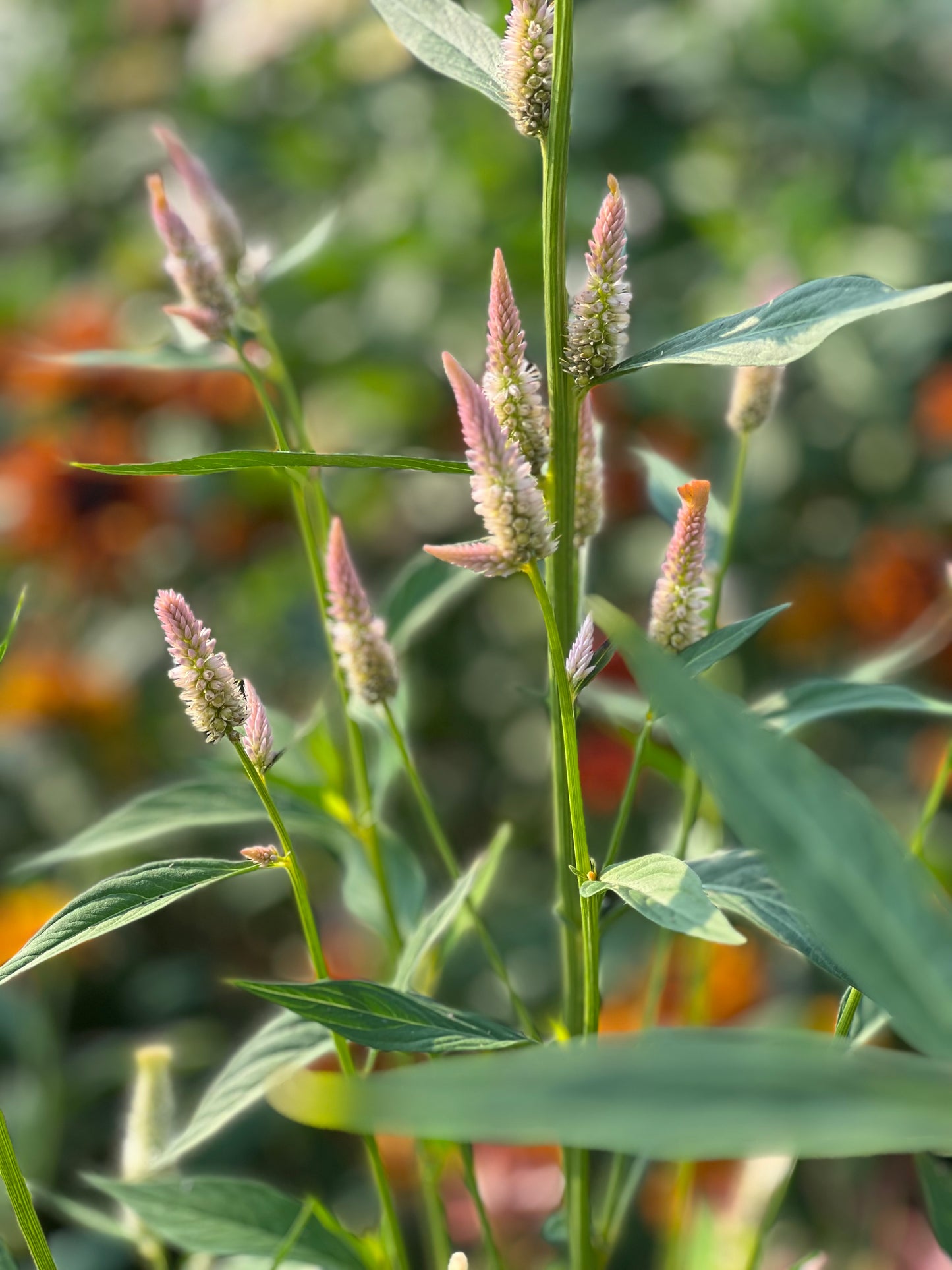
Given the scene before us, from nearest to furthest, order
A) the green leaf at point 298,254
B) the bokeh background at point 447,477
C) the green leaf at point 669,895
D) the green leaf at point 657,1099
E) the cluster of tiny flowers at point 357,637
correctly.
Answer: the green leaf at point 657,1099 → the green leaf at point 669,895 → the cluster of tiny flowers at point 357,637 → the green leaf at point 298,254 → the bokeh background at point 447,477

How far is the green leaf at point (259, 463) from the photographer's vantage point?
0.27m

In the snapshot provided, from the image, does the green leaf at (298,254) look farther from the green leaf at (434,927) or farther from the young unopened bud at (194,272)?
the green leaf at (434,927)

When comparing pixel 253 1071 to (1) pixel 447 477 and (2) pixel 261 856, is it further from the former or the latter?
(1) pixel 447 477

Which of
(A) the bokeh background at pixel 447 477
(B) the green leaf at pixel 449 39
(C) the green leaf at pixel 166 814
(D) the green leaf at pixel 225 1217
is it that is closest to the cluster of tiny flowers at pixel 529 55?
(B) the green leaf at pixel 449 39

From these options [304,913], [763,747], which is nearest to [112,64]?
[304,913]

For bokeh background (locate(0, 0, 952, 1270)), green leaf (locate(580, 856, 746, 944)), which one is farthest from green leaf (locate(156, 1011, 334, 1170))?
bokeh background (locate(0, 0, 952, 1270))

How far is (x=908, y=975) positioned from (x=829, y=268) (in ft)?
3.67

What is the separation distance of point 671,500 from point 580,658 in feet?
0.55

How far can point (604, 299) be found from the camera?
302 mm

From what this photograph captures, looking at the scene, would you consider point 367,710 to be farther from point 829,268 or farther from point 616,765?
point 829,268

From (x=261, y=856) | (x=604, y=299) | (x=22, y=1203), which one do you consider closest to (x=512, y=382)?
(x=604, y=299)

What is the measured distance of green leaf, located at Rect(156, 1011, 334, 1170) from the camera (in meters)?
0.35

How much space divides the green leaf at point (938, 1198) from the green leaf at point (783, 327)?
232 mm

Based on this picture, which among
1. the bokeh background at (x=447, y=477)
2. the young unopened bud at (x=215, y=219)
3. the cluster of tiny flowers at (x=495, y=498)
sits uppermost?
the young unopened bud at (x=215, y=219)
